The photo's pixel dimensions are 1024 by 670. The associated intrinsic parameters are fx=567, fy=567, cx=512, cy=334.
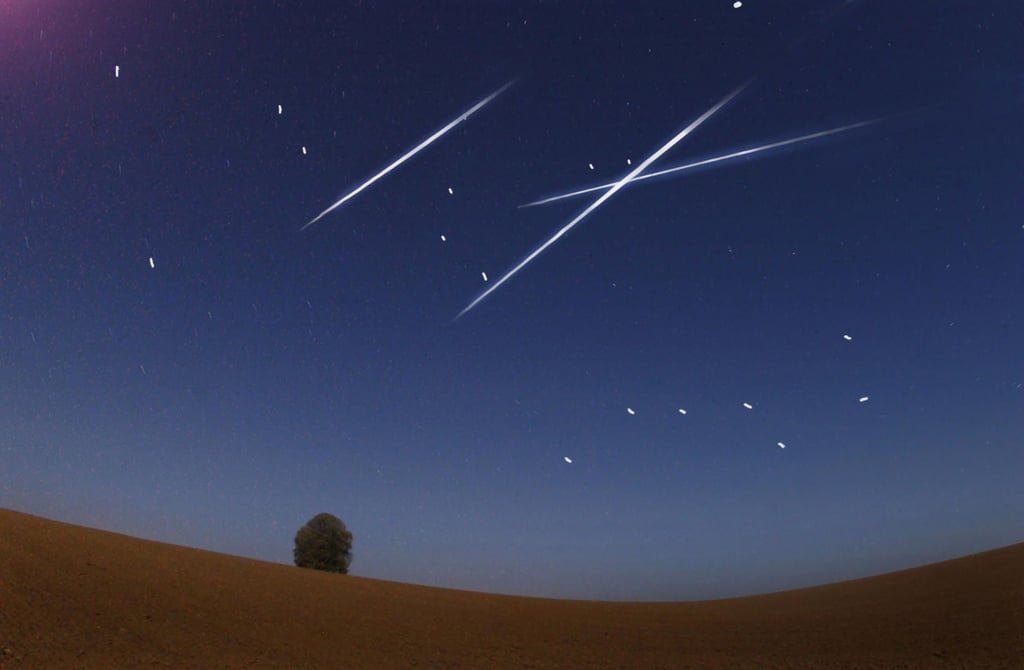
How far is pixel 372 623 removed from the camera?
73.6 ft

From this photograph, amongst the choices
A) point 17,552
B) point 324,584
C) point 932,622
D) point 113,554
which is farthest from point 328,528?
point 932,622

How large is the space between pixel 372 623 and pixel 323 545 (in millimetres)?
28514

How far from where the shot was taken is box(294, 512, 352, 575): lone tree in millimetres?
47594

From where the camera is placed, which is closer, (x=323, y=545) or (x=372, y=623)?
(x=372, y=623)

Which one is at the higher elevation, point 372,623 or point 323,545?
point 323,545

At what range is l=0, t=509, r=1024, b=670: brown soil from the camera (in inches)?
633

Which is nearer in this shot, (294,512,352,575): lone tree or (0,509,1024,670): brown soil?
(0,509,1024,670): brown soil

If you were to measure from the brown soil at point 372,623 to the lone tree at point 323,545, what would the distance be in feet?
43.8

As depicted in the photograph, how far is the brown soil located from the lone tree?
13353 millimetres

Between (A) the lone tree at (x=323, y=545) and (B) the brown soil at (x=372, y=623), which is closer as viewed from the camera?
(B) the brown soil at (x=372, y=623)

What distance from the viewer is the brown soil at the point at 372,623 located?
16078 millimetres

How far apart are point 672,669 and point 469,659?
23.6 ft

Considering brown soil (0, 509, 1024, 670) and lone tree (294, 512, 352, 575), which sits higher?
lone tree (294, 512, 352, 575)

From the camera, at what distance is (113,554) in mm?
25234
